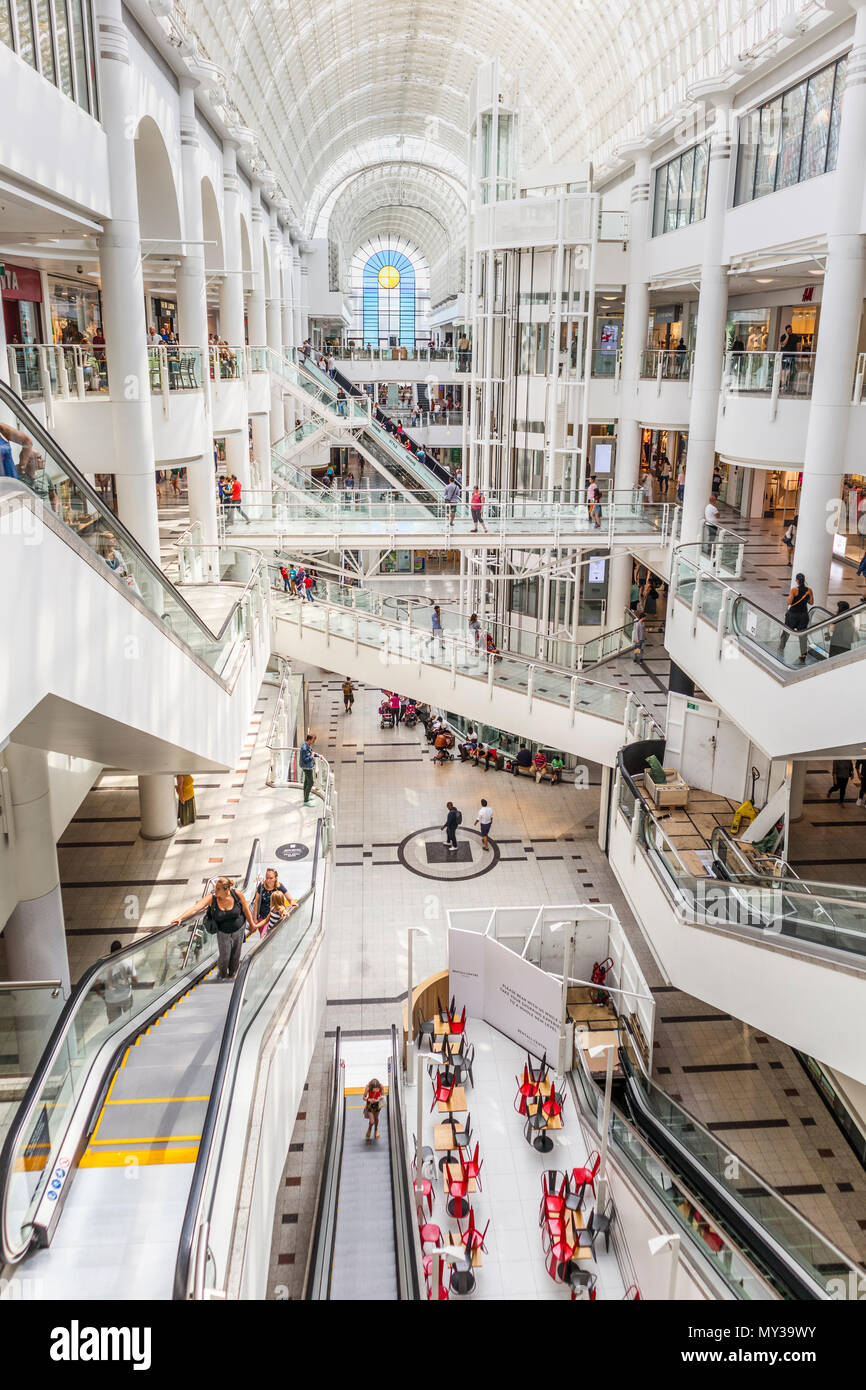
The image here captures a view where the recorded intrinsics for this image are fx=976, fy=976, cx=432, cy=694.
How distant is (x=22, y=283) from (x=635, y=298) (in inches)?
510

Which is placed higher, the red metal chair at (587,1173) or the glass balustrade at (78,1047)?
the glass balustrade at (78,1047)

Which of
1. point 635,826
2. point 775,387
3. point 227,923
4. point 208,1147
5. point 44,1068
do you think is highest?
point 775,387

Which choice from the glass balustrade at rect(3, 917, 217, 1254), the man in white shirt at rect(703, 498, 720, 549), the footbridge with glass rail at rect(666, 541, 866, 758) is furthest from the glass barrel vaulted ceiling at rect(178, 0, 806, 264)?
the glass balustrade at rect(3, 917, 217, 1254)

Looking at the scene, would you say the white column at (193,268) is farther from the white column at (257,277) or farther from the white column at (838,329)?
the white column at (257,277)

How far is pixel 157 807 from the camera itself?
1647 centimetres

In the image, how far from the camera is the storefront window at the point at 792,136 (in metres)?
13.1

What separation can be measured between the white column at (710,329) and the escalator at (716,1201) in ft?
35.5

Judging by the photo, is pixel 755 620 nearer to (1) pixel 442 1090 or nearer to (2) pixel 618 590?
(1) pixel 442 1090

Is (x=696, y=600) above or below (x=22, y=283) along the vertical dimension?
below

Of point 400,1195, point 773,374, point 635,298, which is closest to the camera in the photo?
point 400,1195

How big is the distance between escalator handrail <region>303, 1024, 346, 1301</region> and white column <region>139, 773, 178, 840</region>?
5.13 metres

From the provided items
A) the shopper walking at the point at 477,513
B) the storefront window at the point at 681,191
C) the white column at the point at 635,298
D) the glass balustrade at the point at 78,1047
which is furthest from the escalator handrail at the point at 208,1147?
the white column at the point at 635,298

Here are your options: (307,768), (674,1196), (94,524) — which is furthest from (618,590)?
(94,524)

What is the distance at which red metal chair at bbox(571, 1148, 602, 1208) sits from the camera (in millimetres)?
11002
